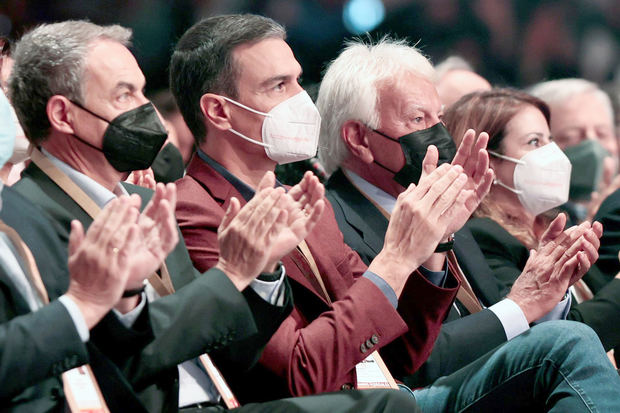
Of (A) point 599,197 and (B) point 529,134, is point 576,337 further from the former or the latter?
(A) point 599,197

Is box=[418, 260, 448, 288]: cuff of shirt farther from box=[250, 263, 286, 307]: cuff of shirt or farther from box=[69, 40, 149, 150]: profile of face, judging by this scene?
box=[69, 40, 149, 150]: profile of face

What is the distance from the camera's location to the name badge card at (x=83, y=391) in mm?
2248

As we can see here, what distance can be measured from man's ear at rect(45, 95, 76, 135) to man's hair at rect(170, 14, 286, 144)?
61 cm

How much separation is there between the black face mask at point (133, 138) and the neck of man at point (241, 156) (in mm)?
381

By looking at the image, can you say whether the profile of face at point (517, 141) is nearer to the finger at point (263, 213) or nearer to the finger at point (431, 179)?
the finger at point (431, 179)

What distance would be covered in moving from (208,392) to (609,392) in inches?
46.5

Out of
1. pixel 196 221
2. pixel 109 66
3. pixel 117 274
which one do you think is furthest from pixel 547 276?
pixel 117 274

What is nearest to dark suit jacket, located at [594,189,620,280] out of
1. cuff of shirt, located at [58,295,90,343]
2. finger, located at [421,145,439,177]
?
finger, located at [421,145,439,177]

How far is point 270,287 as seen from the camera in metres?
2.59

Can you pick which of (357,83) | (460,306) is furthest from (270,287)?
(357,83)

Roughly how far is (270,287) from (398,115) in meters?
1.51

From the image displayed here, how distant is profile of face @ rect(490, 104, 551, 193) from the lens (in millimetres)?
4434

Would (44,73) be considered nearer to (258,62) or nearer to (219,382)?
(258,62)

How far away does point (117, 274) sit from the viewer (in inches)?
85.0
